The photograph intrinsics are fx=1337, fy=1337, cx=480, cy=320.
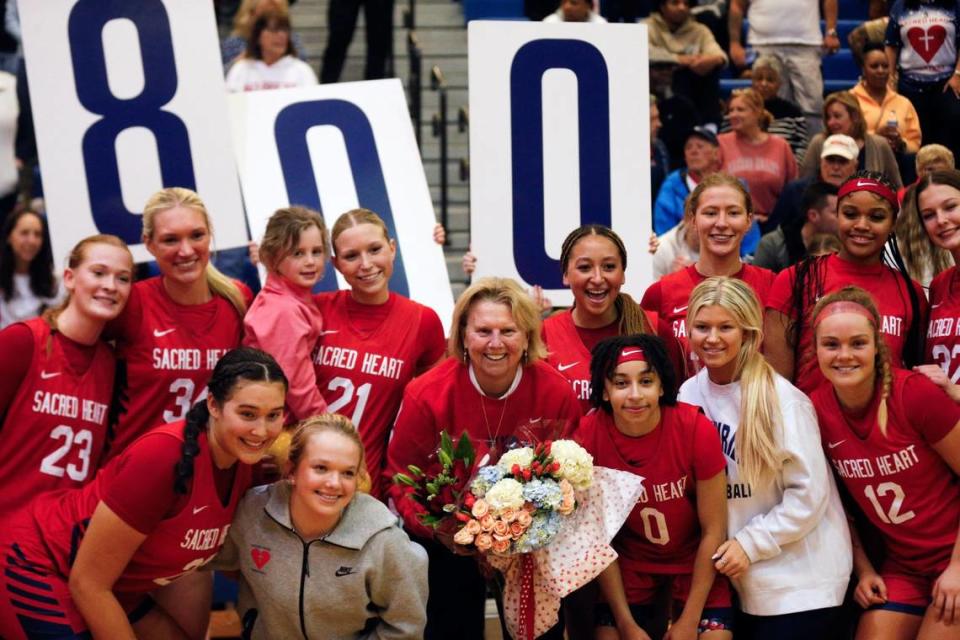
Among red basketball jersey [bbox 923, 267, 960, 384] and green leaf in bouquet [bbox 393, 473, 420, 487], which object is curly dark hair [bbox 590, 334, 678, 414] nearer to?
green leaf in bouquet [bbox 393, 473, 420, 487]

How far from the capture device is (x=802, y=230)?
6.44m

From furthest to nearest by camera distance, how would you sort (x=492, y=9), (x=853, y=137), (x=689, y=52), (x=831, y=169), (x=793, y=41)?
(x=492, y=9) → (x=793, y=41) → (x=689, y=52) → (x=853, y=137) → (x=831, y=169)

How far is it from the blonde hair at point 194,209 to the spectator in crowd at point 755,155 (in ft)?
12.7

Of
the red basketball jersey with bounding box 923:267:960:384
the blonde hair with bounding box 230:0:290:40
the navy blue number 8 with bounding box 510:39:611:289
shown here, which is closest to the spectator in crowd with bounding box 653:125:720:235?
the navy blue number 8 with bounding box 510:39:611:289

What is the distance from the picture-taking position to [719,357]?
4.15 meters

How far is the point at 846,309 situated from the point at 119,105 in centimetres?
290

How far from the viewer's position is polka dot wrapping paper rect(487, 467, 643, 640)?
4.01 meters

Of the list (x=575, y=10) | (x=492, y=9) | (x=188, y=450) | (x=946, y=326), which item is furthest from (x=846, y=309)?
(x=492, y=9)

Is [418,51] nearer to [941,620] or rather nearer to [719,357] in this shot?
[719,357]

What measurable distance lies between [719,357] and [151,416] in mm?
1831

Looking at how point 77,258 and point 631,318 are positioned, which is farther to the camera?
point 631,318

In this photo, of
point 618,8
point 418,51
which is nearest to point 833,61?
point 618,8

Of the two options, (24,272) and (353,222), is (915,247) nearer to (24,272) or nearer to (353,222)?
(353,222)

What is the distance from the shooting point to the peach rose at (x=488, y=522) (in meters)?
3.87
